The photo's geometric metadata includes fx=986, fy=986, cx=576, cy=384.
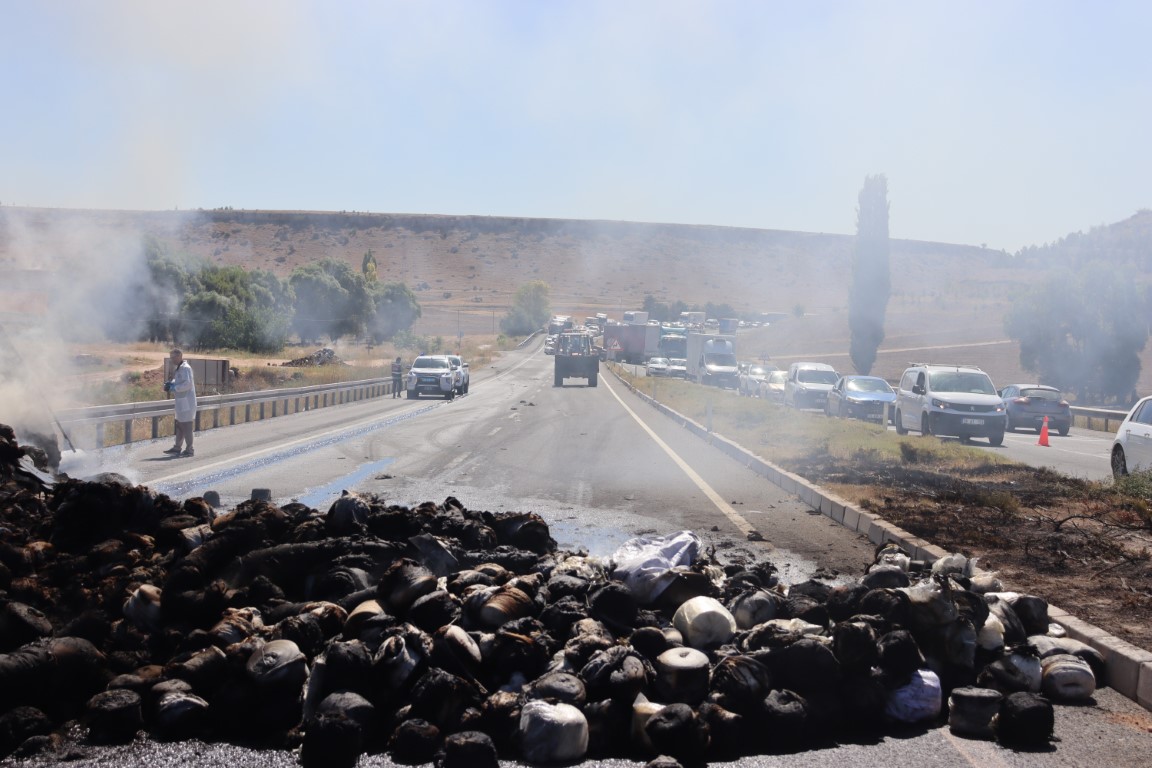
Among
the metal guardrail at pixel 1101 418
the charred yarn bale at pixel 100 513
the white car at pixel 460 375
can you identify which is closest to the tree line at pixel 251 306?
the white car at pixel 460 375

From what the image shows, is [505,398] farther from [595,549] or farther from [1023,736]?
[1023,736]

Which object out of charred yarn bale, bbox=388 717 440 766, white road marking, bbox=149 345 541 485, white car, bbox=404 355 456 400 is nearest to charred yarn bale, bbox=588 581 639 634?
charred yarn bale, bbox=388 717 440 766

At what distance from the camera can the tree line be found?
29719mm

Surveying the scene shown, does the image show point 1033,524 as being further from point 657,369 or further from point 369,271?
point 369,271

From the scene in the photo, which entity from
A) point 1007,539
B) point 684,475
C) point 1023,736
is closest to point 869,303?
point 684,475

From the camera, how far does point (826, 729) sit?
16.8ft

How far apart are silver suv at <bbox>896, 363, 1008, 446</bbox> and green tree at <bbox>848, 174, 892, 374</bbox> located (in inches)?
1602

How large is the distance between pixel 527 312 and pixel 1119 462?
11369 cm

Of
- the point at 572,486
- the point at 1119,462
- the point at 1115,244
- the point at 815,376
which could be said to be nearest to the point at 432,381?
the point at 815,376

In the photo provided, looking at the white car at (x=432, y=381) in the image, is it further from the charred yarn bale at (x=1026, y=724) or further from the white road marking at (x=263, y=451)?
the charred yarn bale at (x=1026, y=724)

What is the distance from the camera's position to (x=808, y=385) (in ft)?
125

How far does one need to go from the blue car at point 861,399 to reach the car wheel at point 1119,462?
1396 cm

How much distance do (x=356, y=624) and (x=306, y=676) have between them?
1.65ft

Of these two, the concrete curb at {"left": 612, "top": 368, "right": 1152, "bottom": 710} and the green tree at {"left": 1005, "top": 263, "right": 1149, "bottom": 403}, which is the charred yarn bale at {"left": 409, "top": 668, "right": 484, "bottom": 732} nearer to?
the concrete curb at {"left": 612, "top": 368, "right": 1152, "bottom": 710}
